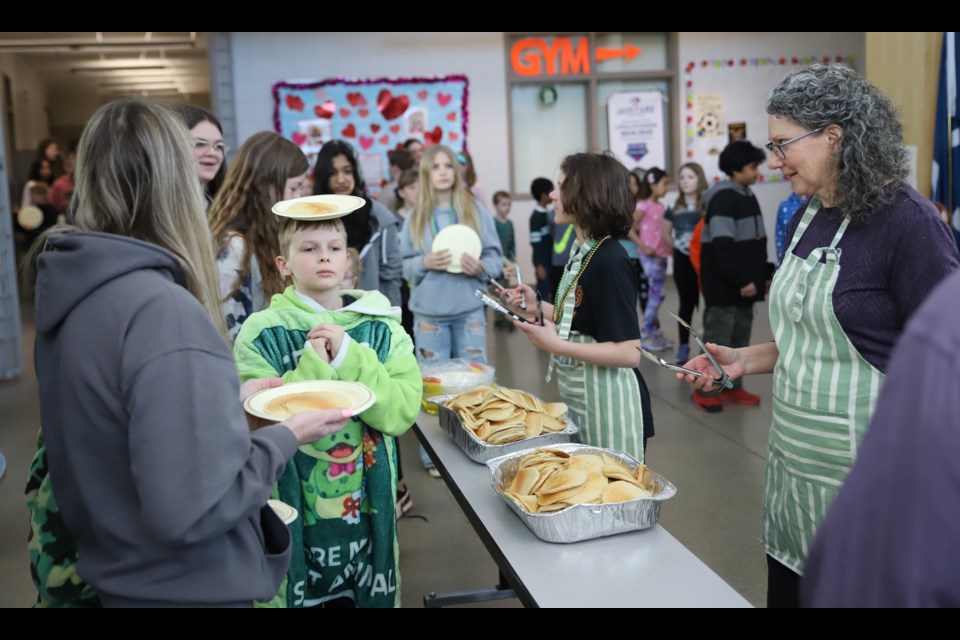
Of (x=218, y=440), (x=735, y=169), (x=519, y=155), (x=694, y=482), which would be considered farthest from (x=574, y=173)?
(x=519, y=155)

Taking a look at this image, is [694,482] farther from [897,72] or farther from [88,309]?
[88,309]

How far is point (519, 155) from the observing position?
36.6 feet

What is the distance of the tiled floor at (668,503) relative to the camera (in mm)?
3390

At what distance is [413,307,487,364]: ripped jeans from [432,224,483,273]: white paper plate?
31 centimetres

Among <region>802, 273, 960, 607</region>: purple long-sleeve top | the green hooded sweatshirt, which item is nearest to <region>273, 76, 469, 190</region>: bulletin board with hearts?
the green hooded sweatshirt

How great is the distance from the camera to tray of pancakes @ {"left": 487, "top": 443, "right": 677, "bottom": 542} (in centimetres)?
176

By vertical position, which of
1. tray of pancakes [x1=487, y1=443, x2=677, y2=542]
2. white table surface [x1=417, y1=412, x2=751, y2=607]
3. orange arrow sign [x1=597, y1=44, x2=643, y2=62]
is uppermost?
orange arrow sign [x1=597, y1=44, x2=643, y2=62]

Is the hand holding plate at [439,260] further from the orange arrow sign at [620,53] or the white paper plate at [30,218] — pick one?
the orange arrow sign at [620,53]

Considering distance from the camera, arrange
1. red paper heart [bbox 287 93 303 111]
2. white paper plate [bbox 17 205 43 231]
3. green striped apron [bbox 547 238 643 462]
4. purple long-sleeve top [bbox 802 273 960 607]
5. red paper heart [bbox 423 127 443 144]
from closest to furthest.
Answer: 1. purple long-sleeve top [bbox 802 273 960 607]
2. green striped apron [bbox 547 238 643 462]
3. white paper plate [bbox 17 205 43 231]
4. red paper heart [bbox 287 93 303 111]
5. red paper heart [bbox 423 127 443 144]

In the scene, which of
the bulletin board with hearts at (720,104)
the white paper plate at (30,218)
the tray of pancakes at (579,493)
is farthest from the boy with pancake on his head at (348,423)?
the bulletin board with hearts at (720,104)

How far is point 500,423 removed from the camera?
2.37 m

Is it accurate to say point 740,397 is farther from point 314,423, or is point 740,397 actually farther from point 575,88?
point 575,88

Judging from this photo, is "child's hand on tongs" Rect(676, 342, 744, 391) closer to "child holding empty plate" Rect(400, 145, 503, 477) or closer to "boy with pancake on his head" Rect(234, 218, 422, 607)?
"boy with pancake on his head" Rect(234, 218, 422, 607)
